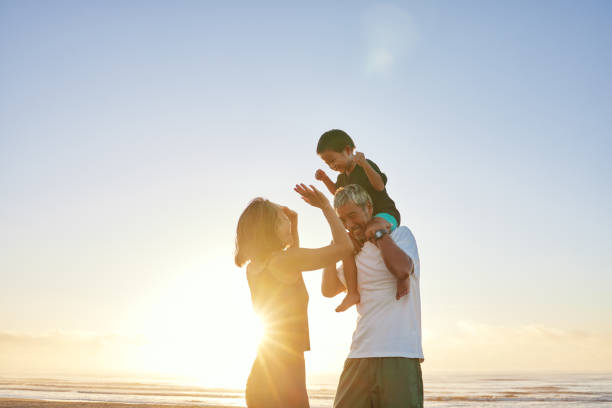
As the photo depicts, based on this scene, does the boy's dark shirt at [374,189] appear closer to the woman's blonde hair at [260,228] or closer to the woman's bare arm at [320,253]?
the woman's bare arm at [320,253]

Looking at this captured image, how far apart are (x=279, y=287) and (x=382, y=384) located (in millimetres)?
967

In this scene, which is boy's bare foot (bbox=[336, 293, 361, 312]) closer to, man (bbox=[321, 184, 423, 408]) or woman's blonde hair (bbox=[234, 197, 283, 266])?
man (bbox=[321, 184, 423, 408])

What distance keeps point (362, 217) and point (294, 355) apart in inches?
43.3

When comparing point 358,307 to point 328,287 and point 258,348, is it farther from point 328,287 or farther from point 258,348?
point 258,348

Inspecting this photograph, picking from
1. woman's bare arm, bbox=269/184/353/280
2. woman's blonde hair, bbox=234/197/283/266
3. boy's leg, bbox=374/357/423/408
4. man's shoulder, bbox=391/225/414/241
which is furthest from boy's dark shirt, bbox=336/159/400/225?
boy's leg, bbox=374/357/423/408

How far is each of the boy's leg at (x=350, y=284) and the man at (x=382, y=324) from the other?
37 mm

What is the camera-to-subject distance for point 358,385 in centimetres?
338

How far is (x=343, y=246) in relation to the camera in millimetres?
3428

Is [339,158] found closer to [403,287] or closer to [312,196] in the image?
[312,196]

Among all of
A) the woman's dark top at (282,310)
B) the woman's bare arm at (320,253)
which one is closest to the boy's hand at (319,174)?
the woman's bare arm at (320,253)

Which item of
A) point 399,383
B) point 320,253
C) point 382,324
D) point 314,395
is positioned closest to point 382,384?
point 399,383

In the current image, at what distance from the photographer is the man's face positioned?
143 inches

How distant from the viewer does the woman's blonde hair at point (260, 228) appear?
3629mm

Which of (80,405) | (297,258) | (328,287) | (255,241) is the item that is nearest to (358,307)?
(328,287)
